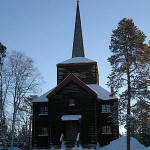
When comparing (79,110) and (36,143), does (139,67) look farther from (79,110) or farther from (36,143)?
(36,143)

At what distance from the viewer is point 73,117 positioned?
32.3 meters

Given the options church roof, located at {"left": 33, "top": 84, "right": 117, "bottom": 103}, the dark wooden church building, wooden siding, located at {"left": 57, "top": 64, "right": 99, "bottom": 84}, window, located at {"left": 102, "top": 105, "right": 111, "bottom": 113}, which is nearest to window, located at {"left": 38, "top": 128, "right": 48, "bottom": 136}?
the dark wooden church building

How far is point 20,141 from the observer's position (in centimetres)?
5894

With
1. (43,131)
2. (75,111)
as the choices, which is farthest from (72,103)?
(43,131)

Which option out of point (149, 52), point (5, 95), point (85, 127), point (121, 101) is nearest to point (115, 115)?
point (121, 101)

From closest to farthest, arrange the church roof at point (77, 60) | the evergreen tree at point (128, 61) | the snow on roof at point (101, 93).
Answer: the evergreen tree at point (128, 61), the snow on roof at point (101, 93), the church roof at point (77, 60)

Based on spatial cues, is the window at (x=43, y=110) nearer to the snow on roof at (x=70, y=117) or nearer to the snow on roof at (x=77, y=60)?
the snow on roof at (x=70, y=117)

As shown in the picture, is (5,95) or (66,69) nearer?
(5,95)

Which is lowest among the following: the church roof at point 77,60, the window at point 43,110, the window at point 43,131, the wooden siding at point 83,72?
the window at point 43,131

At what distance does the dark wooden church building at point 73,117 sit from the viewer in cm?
3225

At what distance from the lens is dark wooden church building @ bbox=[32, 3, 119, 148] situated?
106ft

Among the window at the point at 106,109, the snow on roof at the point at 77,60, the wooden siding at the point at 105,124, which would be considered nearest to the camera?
the wooden siding at the point at 105,124

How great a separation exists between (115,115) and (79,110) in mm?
9371

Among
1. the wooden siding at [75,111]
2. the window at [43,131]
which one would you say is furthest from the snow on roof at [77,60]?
the window at [43,131]
